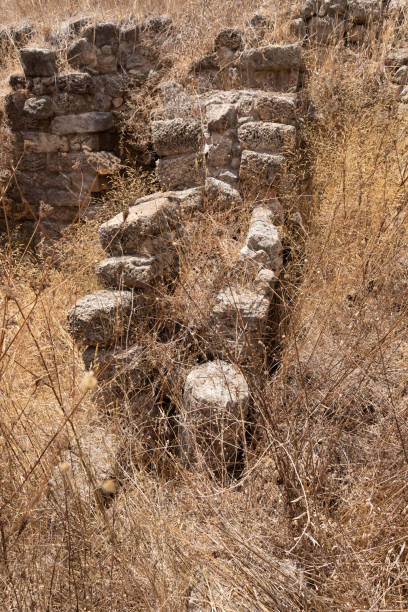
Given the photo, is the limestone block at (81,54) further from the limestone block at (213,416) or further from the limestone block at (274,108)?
the limestone block at (213,416)

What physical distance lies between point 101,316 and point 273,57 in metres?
3.03

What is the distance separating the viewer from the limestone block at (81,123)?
5.06 meters

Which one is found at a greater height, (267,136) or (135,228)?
(267,136)

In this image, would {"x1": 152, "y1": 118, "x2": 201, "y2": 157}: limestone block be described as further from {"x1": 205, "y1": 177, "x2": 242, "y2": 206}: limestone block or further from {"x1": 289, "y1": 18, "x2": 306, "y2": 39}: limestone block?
{"x1": 289, "y1": 18, "x2": 306, "y2": 39}: limestone block

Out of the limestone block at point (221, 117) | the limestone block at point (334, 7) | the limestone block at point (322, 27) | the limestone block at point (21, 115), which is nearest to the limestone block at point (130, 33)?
the limestone block at point (21, 115)

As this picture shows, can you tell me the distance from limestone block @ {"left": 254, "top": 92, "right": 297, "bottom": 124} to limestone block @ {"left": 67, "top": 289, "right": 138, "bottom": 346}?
2.18m

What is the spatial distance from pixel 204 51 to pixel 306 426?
14.9 ft

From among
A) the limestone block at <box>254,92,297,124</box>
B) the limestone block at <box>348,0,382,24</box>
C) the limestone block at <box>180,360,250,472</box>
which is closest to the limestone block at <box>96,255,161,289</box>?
the limestone block at <box>180,360,250,472</box>

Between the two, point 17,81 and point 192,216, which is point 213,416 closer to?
point 192,216

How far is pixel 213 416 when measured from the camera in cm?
211

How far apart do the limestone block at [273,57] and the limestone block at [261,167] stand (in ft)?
3.51

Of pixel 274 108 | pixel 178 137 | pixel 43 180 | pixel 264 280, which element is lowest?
pixel 43 180

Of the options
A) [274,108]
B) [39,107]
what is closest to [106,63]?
[39,107]

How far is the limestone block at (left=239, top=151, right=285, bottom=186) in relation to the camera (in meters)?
3.56
